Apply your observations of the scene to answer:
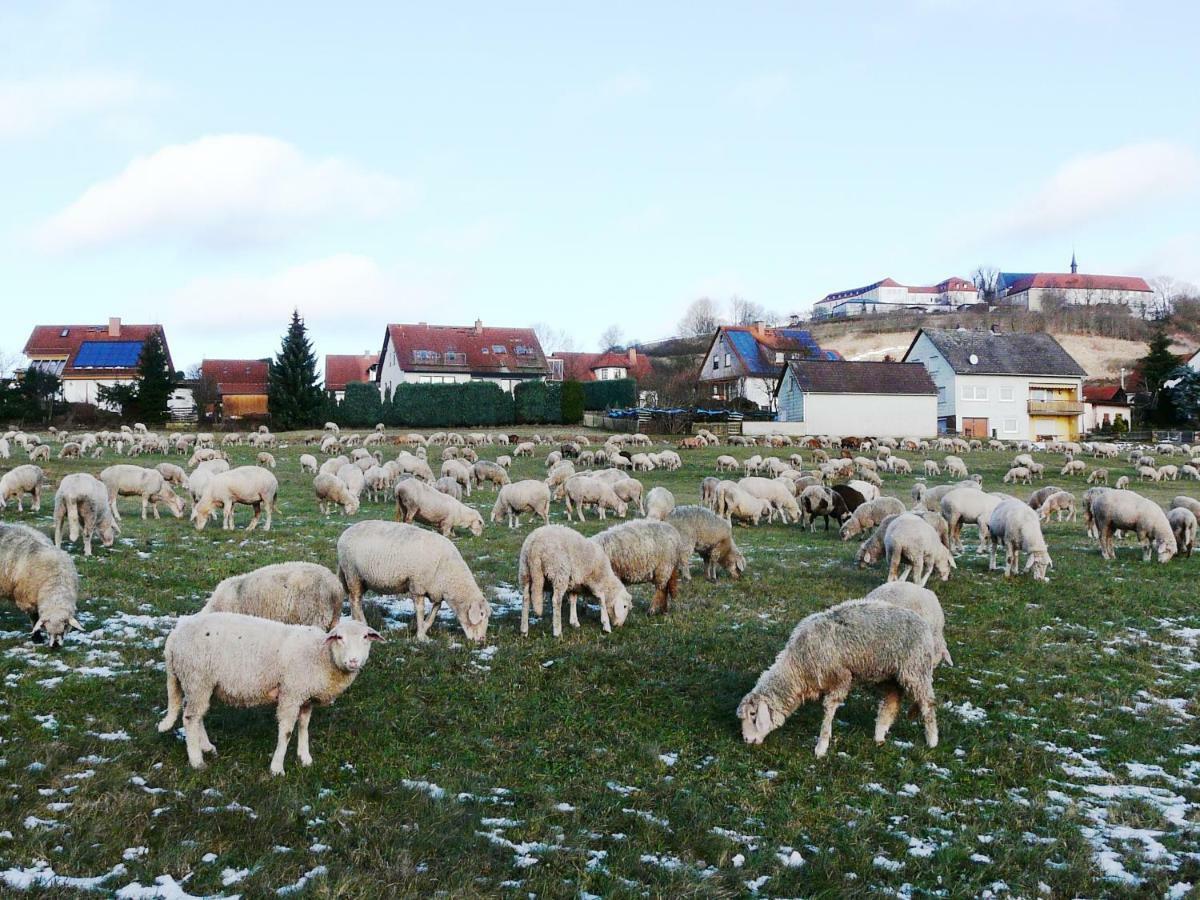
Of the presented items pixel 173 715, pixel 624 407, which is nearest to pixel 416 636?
pixel 173 715

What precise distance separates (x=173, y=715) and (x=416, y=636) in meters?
3.50

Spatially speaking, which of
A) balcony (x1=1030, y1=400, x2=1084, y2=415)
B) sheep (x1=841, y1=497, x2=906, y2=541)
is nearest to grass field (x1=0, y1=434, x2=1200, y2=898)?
sheep (x1=841, y1=497, x2=906, y2=541)

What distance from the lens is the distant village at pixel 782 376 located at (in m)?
63.7

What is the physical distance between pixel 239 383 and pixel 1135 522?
83498 millimetres

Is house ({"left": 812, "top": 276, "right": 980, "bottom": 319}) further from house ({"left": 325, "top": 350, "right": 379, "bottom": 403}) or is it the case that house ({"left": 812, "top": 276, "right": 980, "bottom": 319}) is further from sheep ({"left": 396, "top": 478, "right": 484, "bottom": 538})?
sheep ({"left": 396, "top": 478, "right": 484, "bottom": 538})

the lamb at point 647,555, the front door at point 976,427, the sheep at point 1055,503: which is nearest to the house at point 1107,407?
the front door at point 976,427

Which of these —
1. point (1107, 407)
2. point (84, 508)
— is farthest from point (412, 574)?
point (1107, 407)

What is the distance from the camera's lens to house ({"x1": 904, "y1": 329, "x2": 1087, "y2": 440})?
225 ft

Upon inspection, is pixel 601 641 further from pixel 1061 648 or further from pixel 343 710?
pixel 1061 648

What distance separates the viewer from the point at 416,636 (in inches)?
405

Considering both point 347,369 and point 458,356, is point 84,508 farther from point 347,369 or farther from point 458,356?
point 347,369

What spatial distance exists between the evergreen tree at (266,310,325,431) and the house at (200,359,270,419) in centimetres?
2239

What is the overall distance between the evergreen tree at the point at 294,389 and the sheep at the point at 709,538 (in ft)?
167

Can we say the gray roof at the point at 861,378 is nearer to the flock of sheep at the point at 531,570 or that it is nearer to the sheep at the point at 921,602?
the flock of sheep at the point at 531,570
